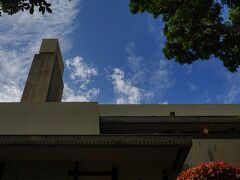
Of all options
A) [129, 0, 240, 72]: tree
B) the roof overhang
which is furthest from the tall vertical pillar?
[129, 0, 240, 72]: tree

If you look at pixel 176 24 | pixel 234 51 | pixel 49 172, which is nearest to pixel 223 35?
pixel 234 51

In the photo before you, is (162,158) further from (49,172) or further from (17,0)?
(17,0)

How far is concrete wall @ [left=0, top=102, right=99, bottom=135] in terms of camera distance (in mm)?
16266

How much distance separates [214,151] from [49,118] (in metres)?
7.37

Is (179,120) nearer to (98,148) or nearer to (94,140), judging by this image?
(98,148)

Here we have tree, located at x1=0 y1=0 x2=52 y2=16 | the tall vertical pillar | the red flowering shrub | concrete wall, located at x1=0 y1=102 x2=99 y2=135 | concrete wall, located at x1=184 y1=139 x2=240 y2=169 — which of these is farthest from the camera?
the tall vertical pillar

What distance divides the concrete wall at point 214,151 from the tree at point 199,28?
10.8 feet

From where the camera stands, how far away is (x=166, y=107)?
67.8 feet

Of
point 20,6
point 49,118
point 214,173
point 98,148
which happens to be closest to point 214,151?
point 98,148

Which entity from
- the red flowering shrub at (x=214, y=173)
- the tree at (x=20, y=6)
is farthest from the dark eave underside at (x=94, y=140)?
the tree at (x=20, y=6)

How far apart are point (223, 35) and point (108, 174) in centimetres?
708

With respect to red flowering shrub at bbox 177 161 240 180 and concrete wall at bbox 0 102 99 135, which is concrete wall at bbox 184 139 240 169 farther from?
red flowering shrub at bbox 177 161 240 180

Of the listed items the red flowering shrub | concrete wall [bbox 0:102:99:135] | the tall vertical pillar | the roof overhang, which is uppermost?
the tall vertical pillar

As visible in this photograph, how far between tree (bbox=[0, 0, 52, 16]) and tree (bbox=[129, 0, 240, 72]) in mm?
7690
